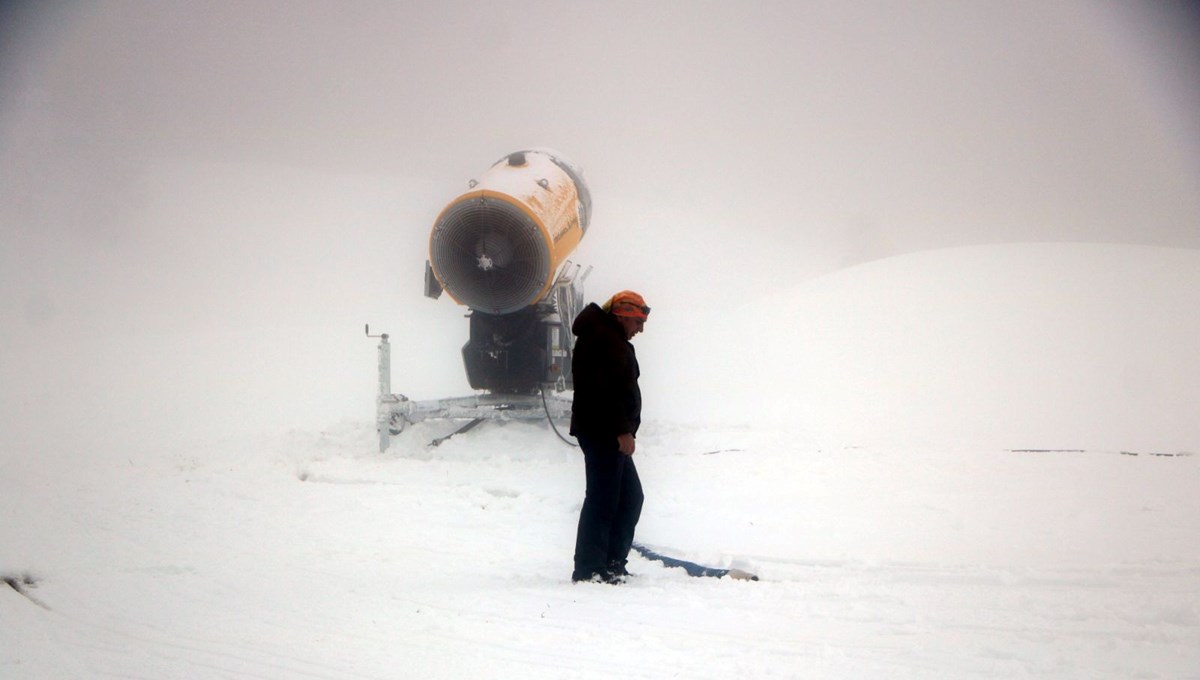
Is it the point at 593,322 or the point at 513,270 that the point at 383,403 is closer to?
the point at 513,270

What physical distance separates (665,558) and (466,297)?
4.89 m

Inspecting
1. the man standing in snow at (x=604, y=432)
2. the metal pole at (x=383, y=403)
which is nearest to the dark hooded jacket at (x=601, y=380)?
the man standing in snow at (x=604, y=432)

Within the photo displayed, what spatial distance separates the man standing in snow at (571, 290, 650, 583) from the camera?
400 centimetres

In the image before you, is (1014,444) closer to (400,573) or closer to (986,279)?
(400,573)

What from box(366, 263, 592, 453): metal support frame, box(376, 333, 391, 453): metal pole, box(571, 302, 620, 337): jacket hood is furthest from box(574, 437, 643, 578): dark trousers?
box(376, 333, 391, 453): metal pole

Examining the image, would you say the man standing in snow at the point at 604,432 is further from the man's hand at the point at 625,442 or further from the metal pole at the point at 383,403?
the metal pole at the point at 383,403

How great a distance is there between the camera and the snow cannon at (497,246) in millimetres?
8273

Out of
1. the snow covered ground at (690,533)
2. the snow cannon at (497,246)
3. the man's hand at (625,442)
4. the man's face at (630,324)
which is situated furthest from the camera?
the snow cannon at (497,246)

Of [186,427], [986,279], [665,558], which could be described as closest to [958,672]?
[665,558]

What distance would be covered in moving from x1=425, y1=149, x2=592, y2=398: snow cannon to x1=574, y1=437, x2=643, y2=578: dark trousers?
14.4ft

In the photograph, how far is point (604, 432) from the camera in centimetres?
402

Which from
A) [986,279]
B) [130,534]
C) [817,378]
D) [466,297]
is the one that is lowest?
[130,534]

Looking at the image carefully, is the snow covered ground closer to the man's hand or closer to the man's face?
the man's hand

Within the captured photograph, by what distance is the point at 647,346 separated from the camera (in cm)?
1881
